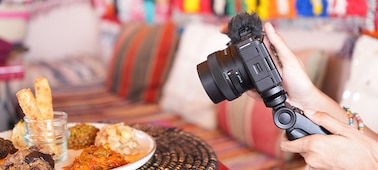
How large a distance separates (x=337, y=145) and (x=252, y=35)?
0.26 metres

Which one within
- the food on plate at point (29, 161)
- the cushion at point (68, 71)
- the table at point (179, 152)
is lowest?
the cushion at point (68, 71)

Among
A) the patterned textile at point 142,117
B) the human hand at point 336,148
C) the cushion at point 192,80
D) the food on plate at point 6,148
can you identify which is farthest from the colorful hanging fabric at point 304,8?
the food on plate at point 6,148

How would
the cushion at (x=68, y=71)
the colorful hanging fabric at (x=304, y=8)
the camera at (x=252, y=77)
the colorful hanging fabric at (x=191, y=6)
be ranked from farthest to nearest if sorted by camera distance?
the cushion at (x=68, y=71)
the colorful hanging fabric at (x=191, y=6)
the colorful hanging fabric at (x=304, y=8)
the camera at (x=252, y=77)

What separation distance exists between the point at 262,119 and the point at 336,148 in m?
0.70

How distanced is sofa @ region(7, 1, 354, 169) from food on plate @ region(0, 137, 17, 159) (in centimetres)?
39

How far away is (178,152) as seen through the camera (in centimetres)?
116

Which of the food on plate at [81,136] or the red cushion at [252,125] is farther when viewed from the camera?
the red cushion at [252,125]

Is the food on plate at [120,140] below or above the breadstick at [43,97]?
below

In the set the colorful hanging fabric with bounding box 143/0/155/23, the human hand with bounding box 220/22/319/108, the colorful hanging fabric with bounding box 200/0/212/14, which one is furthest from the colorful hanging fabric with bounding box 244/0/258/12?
the human hand with bounding box 220/22/319/108

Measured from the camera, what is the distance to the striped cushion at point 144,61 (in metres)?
2.34

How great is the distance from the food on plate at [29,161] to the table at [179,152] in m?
0.20

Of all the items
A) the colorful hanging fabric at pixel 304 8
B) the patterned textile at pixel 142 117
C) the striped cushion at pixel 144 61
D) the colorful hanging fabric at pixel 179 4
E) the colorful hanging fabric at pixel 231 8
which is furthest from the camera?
the colorful hanging fabric at pixel 179 4

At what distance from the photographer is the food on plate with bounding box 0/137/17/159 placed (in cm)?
107

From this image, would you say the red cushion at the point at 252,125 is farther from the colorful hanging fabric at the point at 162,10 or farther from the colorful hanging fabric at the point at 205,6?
the colorful hanging fabric at the point at 162,10
